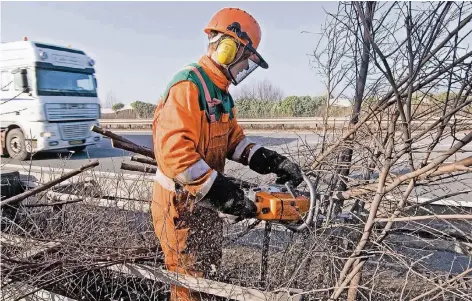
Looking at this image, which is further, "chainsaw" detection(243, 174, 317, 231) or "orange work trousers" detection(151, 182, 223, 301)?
"orange work trousers" detection(151, 182, 223, 301)

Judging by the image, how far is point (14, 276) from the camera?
2082mm

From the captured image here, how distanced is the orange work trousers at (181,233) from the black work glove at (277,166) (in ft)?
1.75

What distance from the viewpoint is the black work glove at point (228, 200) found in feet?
6.15

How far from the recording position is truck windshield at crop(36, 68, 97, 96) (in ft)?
30.9

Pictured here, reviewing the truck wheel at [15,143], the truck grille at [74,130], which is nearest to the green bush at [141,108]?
the truck grille at [74,130]

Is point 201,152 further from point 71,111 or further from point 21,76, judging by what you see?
point 71,111

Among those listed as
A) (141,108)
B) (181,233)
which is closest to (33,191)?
(181,233)

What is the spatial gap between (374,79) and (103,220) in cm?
226

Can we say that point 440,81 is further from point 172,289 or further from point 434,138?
point 172,289

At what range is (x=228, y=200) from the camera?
1883 millimetres

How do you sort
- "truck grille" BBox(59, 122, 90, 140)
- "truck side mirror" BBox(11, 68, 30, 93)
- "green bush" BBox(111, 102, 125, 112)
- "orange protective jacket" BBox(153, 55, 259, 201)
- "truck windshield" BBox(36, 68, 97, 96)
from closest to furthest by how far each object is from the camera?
"orange protective jacket" BBox(153, 55, 259, 201) < "truck side mirror" BBox(11, 68, 30, 93) < "truck windshield" BBox(36, 68, 97, 96) < "truck grille" BBox(59, 122, 90, 140) < "green bush" BBox(111, 102, 125, 112)

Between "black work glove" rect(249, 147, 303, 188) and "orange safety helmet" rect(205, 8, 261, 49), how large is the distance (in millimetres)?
749

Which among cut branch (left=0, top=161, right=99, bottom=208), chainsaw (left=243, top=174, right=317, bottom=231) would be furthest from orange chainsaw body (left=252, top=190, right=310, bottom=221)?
cut branch (left=0, top=161, right=99, bottom=208)

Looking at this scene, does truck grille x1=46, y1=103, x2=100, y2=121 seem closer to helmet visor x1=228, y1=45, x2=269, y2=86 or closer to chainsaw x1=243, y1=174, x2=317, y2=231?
helmet visor x1=228, y1=45, x2=269, y2=86
